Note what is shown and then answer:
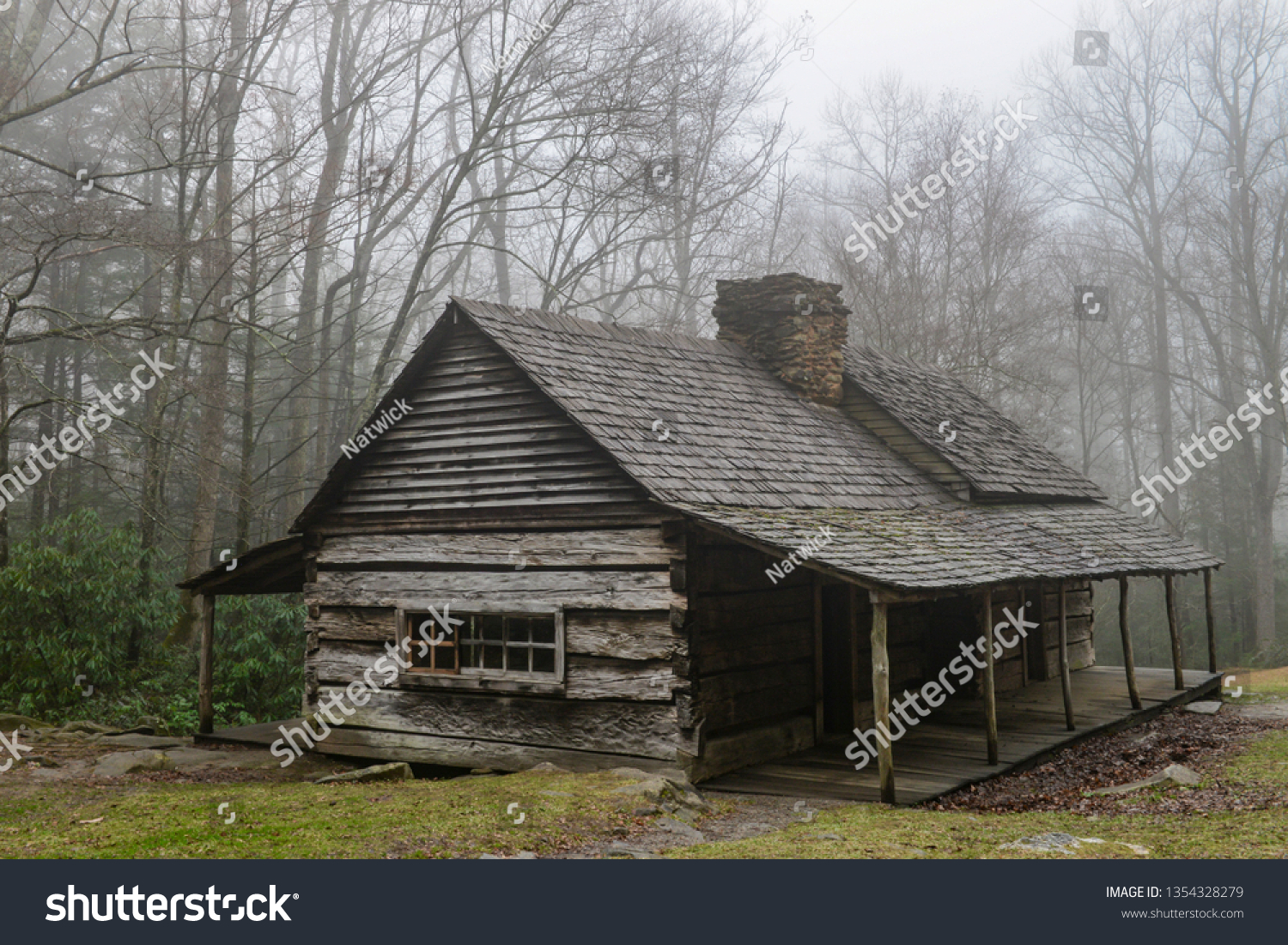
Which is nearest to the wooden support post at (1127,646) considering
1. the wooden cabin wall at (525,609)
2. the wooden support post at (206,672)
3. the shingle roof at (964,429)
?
the shingle roof at (964,429)

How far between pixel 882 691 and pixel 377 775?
495 centimetres

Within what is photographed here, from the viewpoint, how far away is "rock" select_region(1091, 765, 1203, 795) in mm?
9664

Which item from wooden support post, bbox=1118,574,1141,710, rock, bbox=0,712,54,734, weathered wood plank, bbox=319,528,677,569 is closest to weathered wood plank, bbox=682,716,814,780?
weathered wood plank, bbox=319,528,677,569

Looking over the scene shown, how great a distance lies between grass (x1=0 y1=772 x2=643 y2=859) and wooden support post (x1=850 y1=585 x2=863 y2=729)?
13.6 feet

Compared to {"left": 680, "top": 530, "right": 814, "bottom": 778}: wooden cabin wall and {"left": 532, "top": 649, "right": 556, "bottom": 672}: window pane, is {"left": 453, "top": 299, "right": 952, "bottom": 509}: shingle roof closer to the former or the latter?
{"left": 680, "top": 530, "right": 814, "bottom": 778}: wooden cabin wall

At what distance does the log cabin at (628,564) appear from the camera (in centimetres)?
1052

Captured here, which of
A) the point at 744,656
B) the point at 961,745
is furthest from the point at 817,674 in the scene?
the point at 961,745

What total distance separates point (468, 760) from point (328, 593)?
109 inches

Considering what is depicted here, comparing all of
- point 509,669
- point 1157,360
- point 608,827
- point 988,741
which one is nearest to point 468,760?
point 509,669

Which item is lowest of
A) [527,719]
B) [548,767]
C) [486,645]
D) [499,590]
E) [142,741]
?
[142,741]

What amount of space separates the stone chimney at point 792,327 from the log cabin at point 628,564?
0.75 meters

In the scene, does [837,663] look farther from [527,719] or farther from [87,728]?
[87,728]

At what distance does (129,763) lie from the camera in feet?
38.0

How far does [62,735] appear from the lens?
14.0 m
